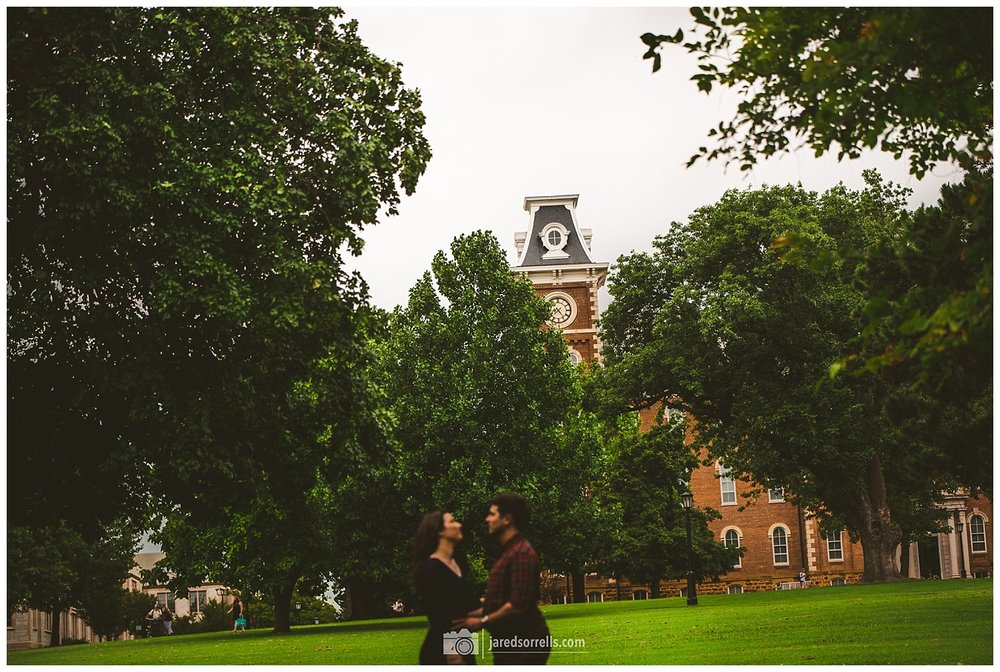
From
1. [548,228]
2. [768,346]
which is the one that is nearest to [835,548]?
[548,228]

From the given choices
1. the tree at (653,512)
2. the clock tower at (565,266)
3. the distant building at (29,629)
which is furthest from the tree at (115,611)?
the clock tower at (565,266)

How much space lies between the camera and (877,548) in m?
39.1

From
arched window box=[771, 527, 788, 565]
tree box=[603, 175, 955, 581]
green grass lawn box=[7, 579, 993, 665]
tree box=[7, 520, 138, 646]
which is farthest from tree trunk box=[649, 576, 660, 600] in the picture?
green grass lawn box=[7, 579, 993, 665]

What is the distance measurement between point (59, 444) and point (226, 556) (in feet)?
61.1

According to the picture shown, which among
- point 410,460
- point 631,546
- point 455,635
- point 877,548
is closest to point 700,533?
point 631,546

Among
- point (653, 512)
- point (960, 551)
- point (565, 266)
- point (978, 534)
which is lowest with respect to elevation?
point (960, 551)

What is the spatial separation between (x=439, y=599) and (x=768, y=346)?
1200 inches

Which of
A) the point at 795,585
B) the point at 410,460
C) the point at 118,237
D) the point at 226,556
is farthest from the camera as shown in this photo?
the point at 795,585

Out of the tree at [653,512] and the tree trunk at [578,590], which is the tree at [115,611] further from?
the tree at [653,512]

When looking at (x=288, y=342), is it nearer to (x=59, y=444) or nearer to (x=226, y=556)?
(x=59, y=444)

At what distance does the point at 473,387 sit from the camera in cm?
3550

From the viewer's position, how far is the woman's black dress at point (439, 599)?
8797 mm

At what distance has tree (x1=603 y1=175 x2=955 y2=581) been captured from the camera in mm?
36625

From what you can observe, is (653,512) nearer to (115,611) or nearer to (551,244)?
(551,244)
